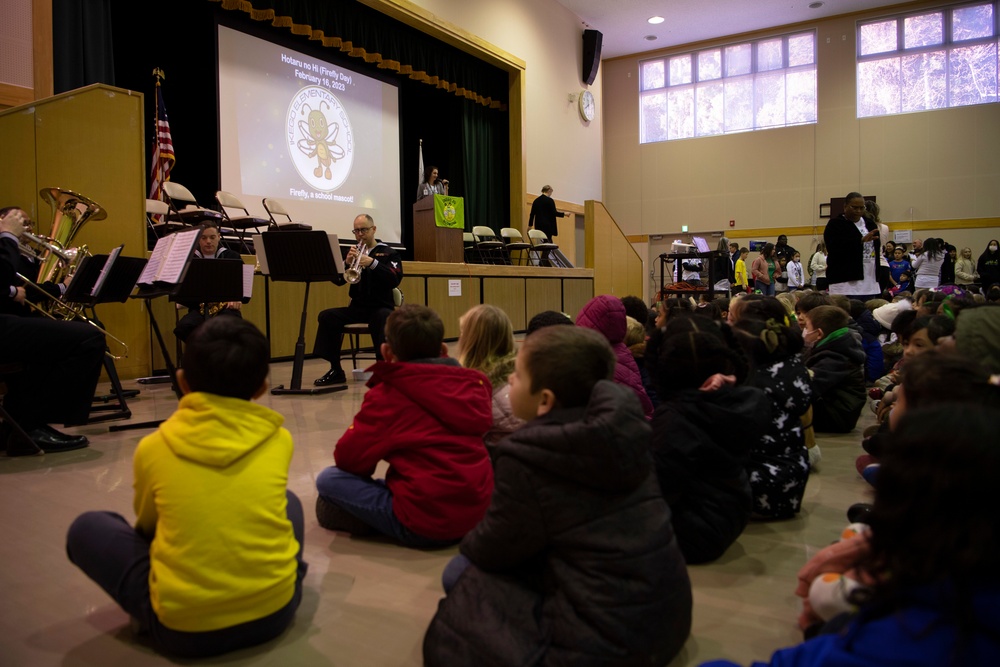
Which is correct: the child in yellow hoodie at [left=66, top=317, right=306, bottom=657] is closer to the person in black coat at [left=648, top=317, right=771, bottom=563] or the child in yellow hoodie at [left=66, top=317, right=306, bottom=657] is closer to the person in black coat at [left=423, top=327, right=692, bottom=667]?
the person in black coat at [left=423, top=327, right=692, bottom=667]

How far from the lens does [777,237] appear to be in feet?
46.6

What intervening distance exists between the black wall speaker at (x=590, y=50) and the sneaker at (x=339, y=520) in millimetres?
13230

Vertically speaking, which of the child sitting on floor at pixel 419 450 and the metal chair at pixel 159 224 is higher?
the metal chair at pixel 159 224

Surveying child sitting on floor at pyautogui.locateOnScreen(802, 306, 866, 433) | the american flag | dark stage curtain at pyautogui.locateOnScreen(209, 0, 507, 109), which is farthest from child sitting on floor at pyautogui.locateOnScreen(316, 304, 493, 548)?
dark stage curtain at pyautogui.locateOnScreen(209, 0, 507, 109)

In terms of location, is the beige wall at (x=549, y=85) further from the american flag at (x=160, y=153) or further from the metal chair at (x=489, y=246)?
the american flag at (x=160, y=153)

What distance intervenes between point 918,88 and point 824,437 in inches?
483

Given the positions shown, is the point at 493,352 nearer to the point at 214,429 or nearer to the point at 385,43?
the point at 214,429

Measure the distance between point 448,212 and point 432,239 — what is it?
43 centimetres

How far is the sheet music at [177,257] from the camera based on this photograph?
339 cm

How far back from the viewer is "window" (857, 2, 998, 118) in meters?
12.5

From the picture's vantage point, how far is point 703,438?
74.0 inches

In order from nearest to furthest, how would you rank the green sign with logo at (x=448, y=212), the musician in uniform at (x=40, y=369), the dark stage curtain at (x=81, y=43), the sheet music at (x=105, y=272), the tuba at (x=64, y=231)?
1. the musician in uniform at (x=40, y=369)
2. the sheet music at (x=105, y=272)
3. the tuba at (x=64, y=231)
4. the dark stage curtain at (x=81, y=43)
5. the green sign with logo at (x=448, y=212)

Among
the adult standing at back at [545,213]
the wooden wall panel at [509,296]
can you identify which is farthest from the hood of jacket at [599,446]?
the adult standing at back at [545,213]

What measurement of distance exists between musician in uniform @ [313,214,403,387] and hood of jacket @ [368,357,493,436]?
11.0ft
